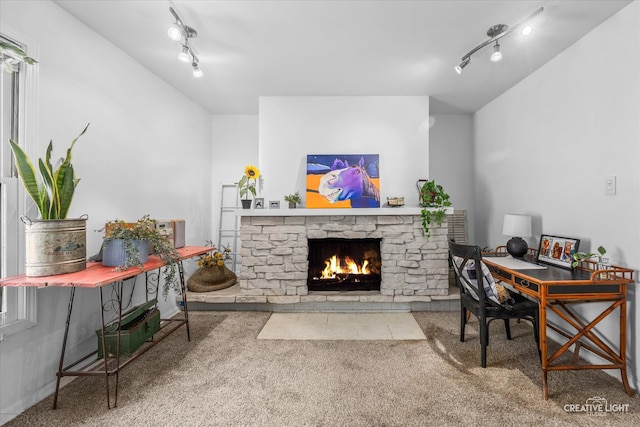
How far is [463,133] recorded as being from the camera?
4.30 meters

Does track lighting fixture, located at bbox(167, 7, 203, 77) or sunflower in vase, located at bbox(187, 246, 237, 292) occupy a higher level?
track lighting fixture, located at bbox(167, 7, 203, 77)

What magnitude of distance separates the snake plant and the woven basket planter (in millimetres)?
1985

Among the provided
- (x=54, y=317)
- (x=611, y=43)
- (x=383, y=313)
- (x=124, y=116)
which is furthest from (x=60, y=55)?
(x=611, y=43)

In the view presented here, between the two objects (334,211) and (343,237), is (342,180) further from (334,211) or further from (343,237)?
(343,237)

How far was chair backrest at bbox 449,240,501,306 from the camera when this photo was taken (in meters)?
2.18

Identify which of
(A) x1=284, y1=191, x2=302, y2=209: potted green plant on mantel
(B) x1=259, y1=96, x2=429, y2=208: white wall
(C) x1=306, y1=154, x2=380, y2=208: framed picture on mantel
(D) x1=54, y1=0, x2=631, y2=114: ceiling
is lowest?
(A) x1=284, y1=191, x2=302, y2=209: potted green plant on mantel

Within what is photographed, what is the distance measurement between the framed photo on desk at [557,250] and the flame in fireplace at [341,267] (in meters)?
1.84

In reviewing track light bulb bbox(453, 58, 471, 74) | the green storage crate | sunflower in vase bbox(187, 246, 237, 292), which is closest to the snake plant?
the green storage crate

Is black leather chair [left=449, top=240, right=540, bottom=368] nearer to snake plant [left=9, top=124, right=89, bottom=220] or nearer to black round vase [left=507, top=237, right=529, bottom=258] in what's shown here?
black round vase [left=507, top=237, right=529, bottom=258]

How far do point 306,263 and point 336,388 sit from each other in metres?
1.65

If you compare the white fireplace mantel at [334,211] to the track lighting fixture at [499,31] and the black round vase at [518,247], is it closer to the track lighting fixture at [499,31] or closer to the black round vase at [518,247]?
the black round vase at [518,247]

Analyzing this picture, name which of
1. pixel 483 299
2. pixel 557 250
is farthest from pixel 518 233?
pixel 483 299

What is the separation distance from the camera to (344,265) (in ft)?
12.3

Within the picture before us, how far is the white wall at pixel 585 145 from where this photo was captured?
1.99 meters
